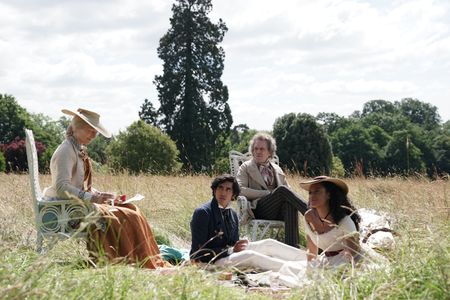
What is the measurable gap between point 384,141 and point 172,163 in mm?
30782

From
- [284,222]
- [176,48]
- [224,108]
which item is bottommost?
[284,222]

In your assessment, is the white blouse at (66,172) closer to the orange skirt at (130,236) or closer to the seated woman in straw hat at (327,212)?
the orange skirt at (130,236)

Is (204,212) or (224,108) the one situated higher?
(224,108)

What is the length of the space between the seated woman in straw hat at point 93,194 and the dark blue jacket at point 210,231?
32cm

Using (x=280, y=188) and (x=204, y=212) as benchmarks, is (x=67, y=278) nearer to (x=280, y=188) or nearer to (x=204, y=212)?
(x=204, y=212)

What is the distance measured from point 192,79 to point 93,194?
83.7 feet

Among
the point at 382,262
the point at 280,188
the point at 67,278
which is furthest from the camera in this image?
the point at 280,188

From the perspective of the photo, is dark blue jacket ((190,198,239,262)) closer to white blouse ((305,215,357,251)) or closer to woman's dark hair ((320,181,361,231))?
white blouse ((305,215,357,251))

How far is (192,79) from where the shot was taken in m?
30.1

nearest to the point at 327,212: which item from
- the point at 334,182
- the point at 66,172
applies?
the point at 334,182

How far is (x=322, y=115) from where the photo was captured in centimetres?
5941

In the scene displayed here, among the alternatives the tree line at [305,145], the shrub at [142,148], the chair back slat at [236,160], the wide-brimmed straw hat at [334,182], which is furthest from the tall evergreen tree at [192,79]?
the wide-brimmed straw hat at [334,182]

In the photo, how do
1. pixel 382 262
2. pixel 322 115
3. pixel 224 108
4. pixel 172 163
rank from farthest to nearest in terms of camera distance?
pixel 322 115
pixel 224 108
pixel 172 163
pixel 382 262

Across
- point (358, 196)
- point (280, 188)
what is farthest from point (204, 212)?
point (358, 196)
